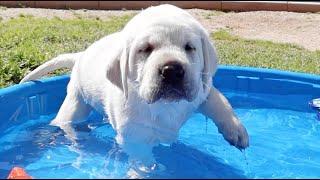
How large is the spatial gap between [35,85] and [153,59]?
6.64 feet

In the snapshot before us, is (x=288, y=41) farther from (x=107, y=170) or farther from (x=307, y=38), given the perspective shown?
(x=107, y=170)

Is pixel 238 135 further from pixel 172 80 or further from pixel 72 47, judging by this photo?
pixel 72 47

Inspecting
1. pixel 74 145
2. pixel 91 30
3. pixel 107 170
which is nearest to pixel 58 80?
pixel 74 145

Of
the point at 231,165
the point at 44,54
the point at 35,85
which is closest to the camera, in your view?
the point at 231,165

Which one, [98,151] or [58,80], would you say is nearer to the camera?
[98,151]

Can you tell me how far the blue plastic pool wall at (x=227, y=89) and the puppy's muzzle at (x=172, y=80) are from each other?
1.81m

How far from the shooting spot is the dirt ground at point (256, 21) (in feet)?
27.8

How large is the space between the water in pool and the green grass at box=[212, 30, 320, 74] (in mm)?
1365

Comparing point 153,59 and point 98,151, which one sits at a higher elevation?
point 153,59

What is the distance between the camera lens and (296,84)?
522 centimetres

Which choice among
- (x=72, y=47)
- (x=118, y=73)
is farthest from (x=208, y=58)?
(x=72, y=47)

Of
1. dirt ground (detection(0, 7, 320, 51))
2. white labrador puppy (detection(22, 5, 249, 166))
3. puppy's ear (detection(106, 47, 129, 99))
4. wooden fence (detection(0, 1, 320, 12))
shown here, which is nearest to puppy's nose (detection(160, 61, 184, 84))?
white labrador puppy (detection(22, 5, 249, 166))

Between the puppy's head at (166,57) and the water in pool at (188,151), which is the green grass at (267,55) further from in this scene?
the puppy's head at (166,57)

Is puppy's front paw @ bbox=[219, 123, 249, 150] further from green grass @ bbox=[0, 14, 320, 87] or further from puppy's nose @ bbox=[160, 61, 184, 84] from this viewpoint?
green grass @ bbox=[0, 14, 320, 87]
